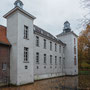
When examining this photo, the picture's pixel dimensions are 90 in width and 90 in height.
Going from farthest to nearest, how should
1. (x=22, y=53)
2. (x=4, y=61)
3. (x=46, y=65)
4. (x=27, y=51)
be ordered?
(x=46, y=65) → (x=27, y=51) → (x=22, y=53) → (x=4, y=61)

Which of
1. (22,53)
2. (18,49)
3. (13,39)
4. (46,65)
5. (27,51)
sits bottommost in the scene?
(46,65)

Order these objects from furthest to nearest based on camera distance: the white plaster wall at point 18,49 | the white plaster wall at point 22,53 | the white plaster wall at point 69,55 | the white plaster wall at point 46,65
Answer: the white plaster wall at point 69,55
the white plaster wall at point 46,65
the white plaster wall at point 22,53
the white plaster wall at point 18,49

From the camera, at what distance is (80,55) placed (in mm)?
35188

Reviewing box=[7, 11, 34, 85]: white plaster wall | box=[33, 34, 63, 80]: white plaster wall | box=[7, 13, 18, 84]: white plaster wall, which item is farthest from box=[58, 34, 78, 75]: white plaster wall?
box=[7, 13, 18, 84]: white plaster wall

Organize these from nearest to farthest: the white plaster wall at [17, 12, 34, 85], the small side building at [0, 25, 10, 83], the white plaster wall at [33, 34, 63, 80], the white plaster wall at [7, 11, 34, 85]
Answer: the small side building at [0, 25, 10, 83]
the white plaster wall at [7, 11, 34, 85]
the white plaster wall at [17, 12, 34, 85]
the white plaster wall at [33, 34, 63, 80]

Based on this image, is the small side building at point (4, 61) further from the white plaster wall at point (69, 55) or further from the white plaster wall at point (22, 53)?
the white plaster wall at point (69, 55)

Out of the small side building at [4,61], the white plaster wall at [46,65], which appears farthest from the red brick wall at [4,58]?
the white plaster wall at [46,65]

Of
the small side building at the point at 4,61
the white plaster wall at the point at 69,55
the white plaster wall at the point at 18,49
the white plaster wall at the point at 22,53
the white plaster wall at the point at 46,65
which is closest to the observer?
the small side building at the point at 4,61

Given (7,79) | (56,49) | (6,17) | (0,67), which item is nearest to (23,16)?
(6,17)

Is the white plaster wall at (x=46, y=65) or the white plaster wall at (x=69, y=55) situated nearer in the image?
the white plaster wall at (x=46, y=65)

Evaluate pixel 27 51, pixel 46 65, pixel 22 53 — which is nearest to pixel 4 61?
pixel 22 53

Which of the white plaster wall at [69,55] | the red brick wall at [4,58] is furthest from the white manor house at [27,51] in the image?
the white plaster wall at [69,55]

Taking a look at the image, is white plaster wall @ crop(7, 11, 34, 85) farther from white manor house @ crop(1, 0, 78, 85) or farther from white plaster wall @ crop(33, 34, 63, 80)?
white plaster wall @ crop(33, 34, 63, 80)

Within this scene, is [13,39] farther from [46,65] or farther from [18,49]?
[46,65]
